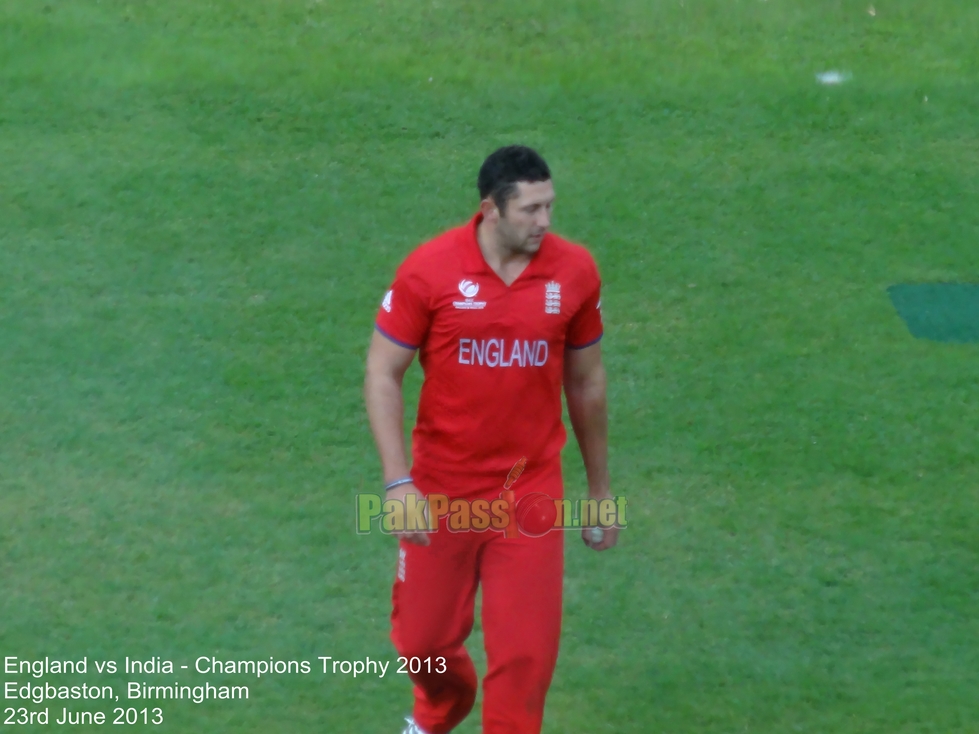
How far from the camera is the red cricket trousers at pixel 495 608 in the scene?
3.55m

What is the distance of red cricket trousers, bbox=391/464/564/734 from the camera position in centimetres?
355

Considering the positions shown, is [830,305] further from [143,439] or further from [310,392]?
[143,439]

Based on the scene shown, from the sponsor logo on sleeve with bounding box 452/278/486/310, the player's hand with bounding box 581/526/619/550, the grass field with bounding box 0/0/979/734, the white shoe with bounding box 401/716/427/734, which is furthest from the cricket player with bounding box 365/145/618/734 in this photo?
the grass field with bounding box 0/0/979/734

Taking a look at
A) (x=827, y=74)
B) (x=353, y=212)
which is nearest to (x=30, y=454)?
Result: (x=353, y=212)

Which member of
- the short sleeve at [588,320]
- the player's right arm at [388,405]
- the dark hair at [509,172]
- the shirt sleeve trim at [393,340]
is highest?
the dark hair at [509,172]

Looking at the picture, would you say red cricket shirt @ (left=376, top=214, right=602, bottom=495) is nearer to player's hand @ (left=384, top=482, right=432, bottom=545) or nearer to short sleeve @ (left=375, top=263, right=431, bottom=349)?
short sleeve @ (left=375, top=263, right=431, bottom=349)

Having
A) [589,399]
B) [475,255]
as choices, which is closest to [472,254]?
[475,255]

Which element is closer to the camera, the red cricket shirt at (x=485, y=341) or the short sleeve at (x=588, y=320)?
the red cricket shirt at (x=485, y=341)

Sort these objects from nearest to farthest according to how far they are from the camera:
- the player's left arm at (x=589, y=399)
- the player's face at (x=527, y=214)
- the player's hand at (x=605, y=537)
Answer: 1. the player's face at (x=527, y=214)
2. the player's left arm at (x=589, y=399)
3. the player's hand at (x=605, y=537)

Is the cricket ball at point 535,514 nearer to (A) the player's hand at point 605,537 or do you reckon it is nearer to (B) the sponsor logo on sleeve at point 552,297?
(A) the player's hand at point 605,537

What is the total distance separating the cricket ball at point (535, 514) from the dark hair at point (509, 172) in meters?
0.90

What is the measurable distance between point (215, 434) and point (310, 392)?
1.71 feet

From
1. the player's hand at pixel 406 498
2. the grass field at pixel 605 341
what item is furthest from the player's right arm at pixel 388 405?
the grass field at pixel 605 341

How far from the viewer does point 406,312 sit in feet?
11.4
